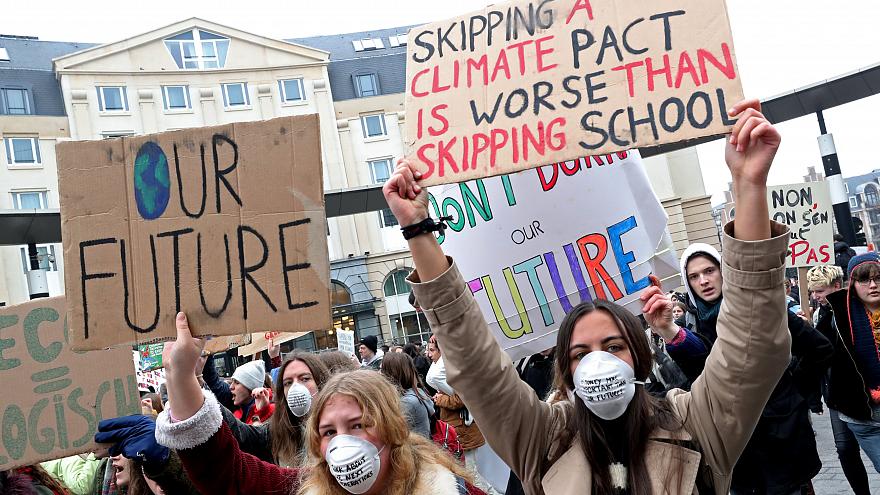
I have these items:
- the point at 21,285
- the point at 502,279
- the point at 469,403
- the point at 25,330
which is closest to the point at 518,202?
the point at 502,279

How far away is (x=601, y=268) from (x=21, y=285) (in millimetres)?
31634

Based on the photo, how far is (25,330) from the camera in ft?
11.1

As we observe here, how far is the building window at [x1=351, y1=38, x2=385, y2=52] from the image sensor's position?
3897 centimetres

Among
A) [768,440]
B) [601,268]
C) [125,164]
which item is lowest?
[768,440]

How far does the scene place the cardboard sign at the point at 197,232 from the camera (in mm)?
2594

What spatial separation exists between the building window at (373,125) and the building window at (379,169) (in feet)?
4.28

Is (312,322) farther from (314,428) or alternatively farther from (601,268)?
(601,268)

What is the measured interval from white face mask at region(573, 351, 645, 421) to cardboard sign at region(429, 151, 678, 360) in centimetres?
172

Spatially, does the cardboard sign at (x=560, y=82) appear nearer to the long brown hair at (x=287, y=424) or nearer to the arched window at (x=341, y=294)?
the long brown hair at (x=287, y=424)

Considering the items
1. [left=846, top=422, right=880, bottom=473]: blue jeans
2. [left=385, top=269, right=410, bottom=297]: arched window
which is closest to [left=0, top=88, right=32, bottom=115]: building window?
[left=385, top=269, right=410, bottom=297]: arched window

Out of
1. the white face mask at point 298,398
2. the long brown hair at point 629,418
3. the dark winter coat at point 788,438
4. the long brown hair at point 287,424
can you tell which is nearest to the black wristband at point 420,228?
the long brown hair at point 629,418

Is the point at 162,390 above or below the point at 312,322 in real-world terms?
below

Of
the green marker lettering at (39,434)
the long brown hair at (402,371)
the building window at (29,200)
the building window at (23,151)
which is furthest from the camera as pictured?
the building window at (23,151)

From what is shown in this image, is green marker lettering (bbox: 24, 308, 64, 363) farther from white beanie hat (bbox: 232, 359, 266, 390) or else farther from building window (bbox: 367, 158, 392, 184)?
building window (bbox: 367, 158, 392, 184)
